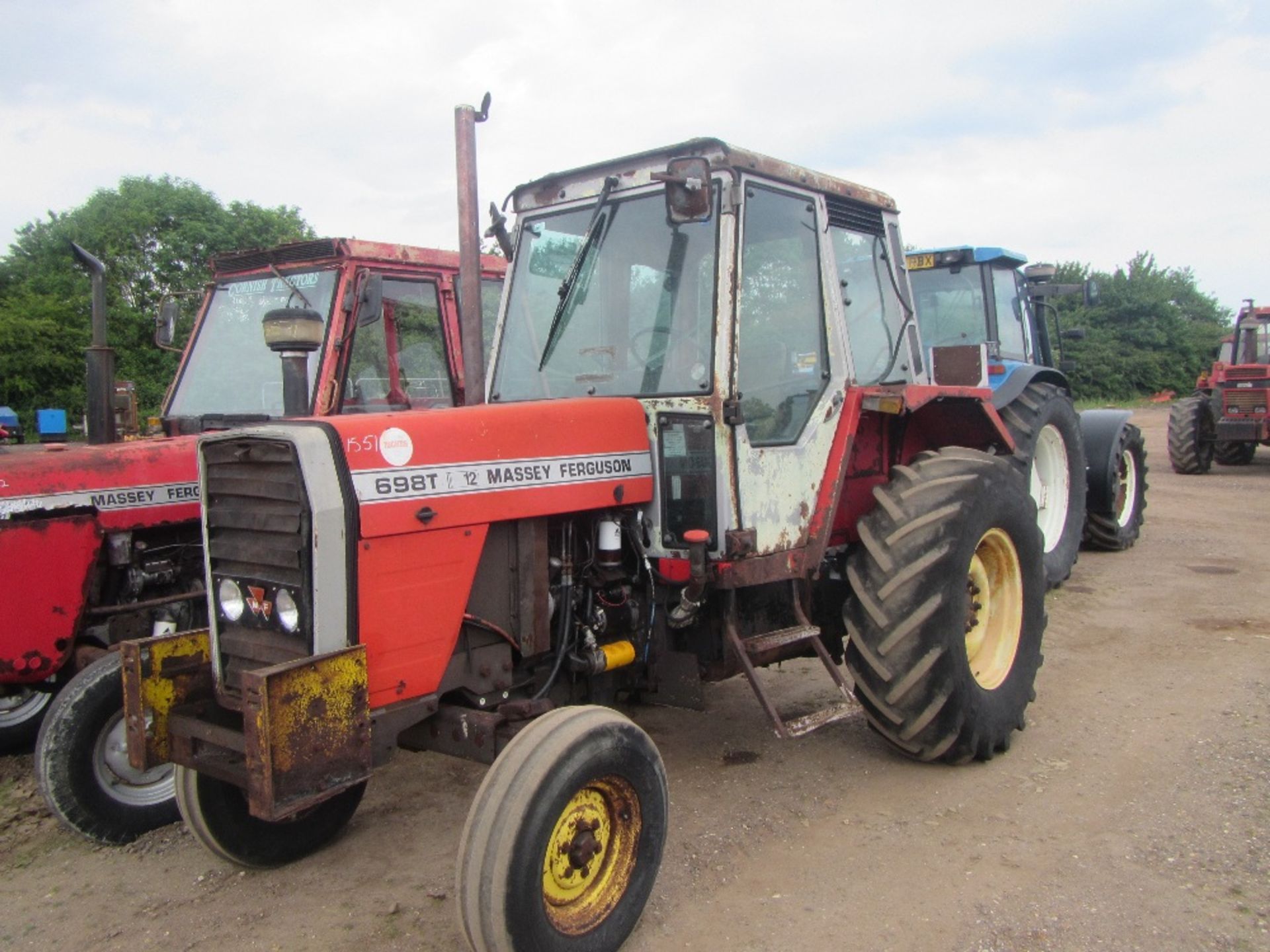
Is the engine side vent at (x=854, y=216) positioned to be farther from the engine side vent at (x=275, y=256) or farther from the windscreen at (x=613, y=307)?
the engine side vent at (x=275, y=256)

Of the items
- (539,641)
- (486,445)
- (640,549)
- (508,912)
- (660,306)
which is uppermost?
(660,306)

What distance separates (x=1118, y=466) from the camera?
28.8ft

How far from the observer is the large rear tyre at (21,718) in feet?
15.0

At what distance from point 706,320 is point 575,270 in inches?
23.7

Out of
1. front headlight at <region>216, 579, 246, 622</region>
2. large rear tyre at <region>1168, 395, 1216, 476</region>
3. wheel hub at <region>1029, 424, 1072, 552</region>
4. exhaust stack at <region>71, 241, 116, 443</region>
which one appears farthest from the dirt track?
large rear tyre at <region>1168, 395, 1216, 476</region>

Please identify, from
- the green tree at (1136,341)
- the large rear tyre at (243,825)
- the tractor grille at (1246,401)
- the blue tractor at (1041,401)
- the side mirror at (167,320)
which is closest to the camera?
the large rear tyre at (243,825)

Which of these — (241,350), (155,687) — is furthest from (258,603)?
(241,350)

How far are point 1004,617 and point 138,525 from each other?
12.5ft

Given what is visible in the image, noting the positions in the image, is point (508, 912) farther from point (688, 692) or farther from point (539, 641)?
point (688, 692)

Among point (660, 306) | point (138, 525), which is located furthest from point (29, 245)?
point (660, 306)

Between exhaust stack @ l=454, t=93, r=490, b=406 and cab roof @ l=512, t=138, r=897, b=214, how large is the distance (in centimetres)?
20

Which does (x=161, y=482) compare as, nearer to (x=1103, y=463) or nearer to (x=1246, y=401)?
(x=1103, y=463)

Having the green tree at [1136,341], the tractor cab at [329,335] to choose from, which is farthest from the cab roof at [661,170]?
the green tree at [1136,341]

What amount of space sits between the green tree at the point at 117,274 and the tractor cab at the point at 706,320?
16.2 m
